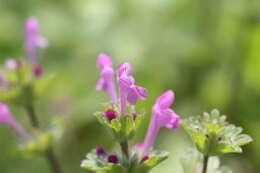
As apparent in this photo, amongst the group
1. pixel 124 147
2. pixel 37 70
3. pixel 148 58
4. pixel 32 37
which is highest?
pixel 148 58

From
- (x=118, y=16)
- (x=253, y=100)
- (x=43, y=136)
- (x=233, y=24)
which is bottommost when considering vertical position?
(x=43, y=136)

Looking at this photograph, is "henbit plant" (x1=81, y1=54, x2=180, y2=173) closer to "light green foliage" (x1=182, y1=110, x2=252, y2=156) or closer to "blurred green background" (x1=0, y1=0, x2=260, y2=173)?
"light green foliage" (x1=182, y1=110, x2=252, y2=156)

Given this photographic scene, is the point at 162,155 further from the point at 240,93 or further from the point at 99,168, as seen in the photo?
the point at 240,93

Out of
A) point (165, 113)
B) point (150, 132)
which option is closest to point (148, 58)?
point (150, 132)

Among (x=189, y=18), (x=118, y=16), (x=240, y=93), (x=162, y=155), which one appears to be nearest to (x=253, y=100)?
(x=240, y=93)

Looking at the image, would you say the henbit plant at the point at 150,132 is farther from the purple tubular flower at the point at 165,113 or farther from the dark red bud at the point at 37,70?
the dark red bud at the point at 37,70

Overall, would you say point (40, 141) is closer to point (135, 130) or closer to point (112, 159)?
point (112, 159)
